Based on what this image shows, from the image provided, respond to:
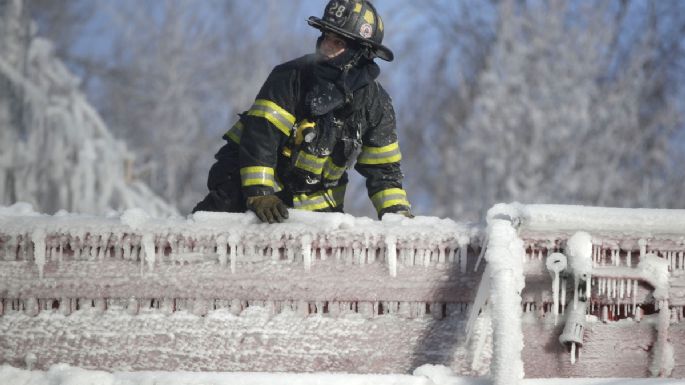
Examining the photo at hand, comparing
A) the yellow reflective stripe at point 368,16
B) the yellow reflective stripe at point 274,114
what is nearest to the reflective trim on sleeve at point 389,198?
the yellow reflective stripe at point 274,114

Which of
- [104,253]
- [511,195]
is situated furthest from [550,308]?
[511,195]

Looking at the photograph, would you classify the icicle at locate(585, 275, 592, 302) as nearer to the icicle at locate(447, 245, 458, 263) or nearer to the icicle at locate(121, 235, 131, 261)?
the icicle at locate(447, 245, 458, 263)

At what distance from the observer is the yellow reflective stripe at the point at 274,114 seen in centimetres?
368

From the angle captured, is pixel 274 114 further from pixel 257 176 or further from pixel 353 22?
pixel 353 22

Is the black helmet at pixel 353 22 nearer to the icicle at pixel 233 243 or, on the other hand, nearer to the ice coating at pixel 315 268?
the ice coating at pixel 315 268

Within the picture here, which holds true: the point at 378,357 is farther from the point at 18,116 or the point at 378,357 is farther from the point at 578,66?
the point at 578,66

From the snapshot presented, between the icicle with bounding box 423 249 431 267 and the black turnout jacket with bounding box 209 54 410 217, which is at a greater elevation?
the black turnout jacket with bounding box 209 54 410 217

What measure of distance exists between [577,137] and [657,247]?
15986 mm

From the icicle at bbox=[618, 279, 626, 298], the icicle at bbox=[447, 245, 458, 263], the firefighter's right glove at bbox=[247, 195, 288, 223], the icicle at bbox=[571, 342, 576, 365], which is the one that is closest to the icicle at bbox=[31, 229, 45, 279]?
the firefighter's right glove at bbox=[247, 195, 288, 223]

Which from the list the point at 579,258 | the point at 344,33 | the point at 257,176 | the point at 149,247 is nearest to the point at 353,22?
the point at 344,33

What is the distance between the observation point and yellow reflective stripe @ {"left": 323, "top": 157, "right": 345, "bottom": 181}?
13.5 ft

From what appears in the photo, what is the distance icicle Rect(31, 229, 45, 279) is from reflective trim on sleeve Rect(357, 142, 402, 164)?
172 centimetres

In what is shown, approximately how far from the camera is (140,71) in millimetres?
25141

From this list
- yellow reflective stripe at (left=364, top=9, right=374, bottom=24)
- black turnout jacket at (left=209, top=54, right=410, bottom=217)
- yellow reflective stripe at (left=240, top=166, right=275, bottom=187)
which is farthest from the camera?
yellow reflective stripe at (left=364, top=9, right=374, bottom=24)
